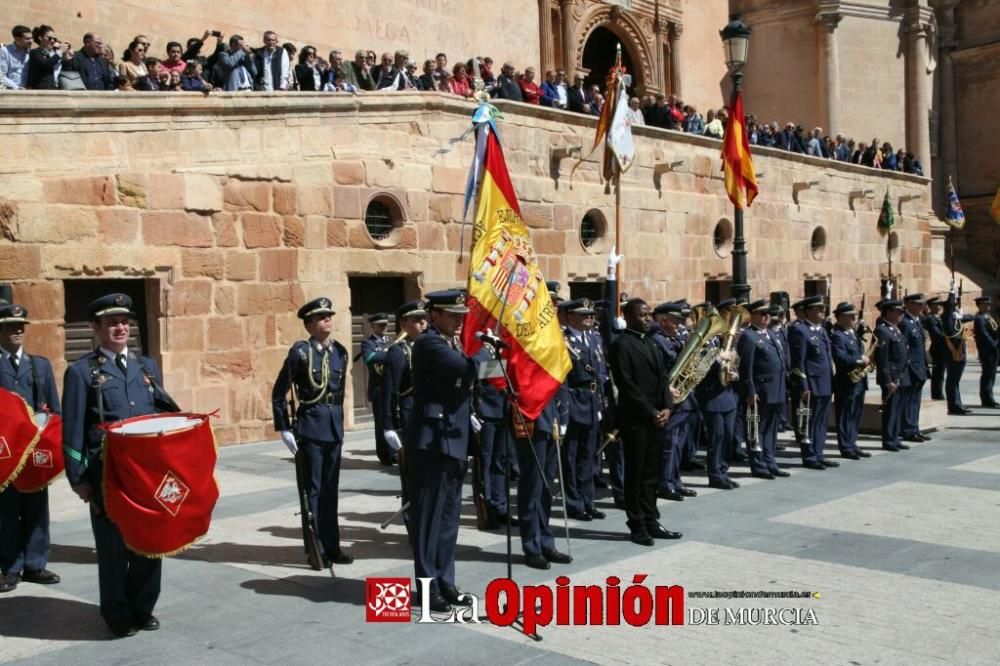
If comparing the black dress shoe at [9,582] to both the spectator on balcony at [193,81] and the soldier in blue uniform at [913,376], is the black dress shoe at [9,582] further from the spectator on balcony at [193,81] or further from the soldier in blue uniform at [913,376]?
the soldier in blue uniform at [913,376]

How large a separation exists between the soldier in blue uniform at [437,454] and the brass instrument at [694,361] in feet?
12.8

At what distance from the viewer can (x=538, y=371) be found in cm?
764

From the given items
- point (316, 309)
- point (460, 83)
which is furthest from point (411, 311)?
point (460, 83)

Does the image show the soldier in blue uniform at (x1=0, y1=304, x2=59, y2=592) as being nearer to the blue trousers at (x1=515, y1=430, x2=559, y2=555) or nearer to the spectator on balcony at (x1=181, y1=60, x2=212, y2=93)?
the blue trousers at (x1=515, y1=430, x2=559, y2=555)

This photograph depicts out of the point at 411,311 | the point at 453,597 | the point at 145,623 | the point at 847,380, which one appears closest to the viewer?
the point at 145,623

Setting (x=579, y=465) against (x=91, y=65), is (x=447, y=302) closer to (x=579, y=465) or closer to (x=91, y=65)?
(x=579, y=465)

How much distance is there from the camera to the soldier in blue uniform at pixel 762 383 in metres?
11.4

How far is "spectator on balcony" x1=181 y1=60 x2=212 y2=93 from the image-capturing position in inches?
556

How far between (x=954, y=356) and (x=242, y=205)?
11418 millimetres

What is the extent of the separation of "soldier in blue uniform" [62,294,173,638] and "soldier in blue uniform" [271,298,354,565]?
133cm

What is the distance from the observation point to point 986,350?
1816 cm

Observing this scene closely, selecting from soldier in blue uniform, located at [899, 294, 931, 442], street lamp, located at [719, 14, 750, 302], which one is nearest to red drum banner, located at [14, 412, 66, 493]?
street lamp, located at [719, 14, 750, 302]

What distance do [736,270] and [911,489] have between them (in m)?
5.17

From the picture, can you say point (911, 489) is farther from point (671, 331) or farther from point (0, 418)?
point (0, 418)
